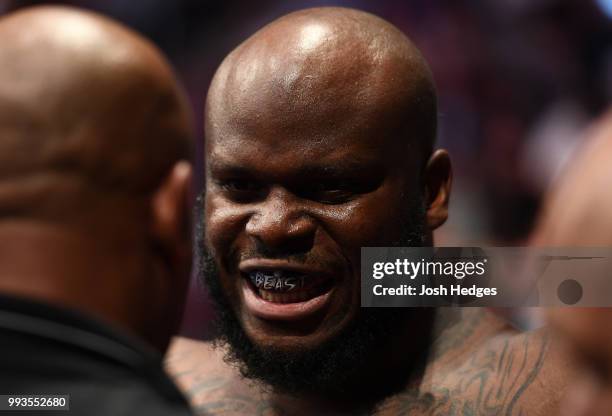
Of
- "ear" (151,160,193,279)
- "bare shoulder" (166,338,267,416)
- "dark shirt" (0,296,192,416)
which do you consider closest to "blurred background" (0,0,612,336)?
"bare shoulder" (166,338,267,416)

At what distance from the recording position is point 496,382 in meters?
2.33

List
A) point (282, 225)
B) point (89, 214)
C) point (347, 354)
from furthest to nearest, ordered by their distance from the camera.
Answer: point (347, 354) < point (282, 225) < point (89, 214)

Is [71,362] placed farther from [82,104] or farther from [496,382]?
[496,382]

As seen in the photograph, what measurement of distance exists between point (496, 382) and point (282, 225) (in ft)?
1.89

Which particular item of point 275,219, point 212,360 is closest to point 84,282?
point 275,219

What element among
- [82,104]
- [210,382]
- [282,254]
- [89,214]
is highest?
[82,104]

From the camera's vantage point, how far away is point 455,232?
11.3ft

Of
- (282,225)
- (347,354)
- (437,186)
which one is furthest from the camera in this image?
(437,186)

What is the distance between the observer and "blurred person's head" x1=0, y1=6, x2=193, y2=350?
160 cm

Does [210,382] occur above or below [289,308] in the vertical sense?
below

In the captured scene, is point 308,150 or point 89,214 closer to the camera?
point 89,214

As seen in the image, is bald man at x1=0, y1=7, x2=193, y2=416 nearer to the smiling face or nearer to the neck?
the smiling face

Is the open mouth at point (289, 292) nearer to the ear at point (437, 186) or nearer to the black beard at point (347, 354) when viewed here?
the black beard at point (347, 354)

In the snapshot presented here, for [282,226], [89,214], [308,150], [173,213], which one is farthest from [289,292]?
[89,214]
